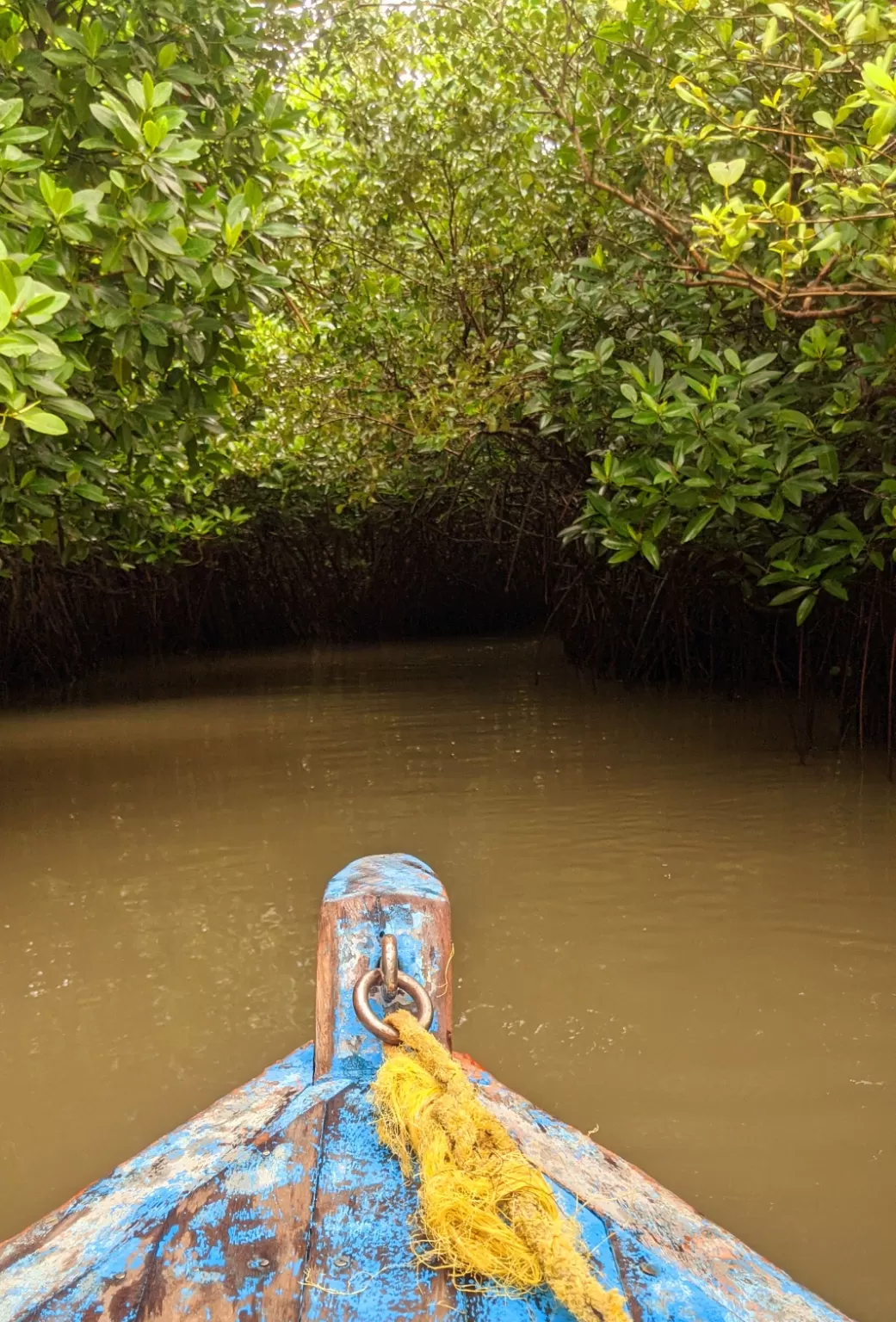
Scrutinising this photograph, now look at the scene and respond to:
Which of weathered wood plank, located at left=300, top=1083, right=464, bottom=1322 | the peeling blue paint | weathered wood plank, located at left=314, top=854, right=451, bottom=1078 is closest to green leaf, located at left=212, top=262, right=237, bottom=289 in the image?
the peeling blue paint

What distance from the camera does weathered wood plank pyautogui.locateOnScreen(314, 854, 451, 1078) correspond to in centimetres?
133

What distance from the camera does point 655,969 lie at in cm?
290

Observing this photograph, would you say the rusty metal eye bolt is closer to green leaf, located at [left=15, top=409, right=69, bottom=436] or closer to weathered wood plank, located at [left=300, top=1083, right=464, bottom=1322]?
weathered wood plank, located at [left=300, top=1083, right=464, bottom=1322]

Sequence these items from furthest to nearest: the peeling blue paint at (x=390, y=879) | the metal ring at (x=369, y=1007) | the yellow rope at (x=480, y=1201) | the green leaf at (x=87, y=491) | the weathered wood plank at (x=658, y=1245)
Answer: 1. the green leaf at (x=87, y=491)
2. the peeling blue paint at (x=390, y=879)
3. the metal ring at (x=369, y=1007)
4. the weathered wood plank at (x=658, y=1245)
5. the yellow rope at (x=480, y=1201)

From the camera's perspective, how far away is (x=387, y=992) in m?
1.32

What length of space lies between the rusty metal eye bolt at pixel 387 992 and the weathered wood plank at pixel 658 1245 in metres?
0.13

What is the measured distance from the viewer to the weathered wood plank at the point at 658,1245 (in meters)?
0.95

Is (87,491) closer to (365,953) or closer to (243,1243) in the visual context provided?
(365,953)

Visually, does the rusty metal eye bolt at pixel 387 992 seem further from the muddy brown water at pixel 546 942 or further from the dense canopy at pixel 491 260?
the dense canopy at pixel 491 260

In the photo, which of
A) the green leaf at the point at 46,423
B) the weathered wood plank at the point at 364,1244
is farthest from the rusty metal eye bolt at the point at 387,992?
the green leaf at the point at 46,423

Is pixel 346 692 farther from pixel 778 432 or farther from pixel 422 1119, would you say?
pixel 422 1119

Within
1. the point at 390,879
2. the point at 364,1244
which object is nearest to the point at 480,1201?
the point at 364,1244

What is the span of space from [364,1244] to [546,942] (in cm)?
224

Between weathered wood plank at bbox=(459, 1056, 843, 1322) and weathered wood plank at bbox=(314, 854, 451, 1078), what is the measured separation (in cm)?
14
